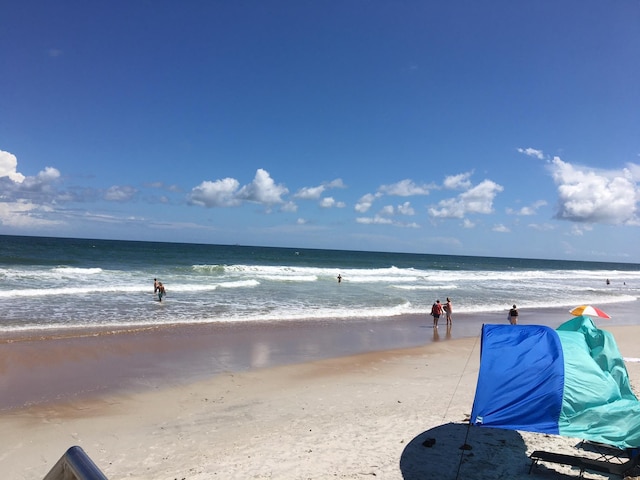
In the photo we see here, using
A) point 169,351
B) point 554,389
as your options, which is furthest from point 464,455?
point 169,351

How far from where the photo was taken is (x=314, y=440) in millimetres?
7574

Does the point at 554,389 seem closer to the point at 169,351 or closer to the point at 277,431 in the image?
the point at 277,431

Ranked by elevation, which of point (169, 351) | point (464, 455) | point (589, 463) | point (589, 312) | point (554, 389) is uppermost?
point (589, 312)

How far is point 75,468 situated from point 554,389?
5881 millimetres

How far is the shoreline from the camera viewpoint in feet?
35.1

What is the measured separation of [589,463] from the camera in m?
6.31

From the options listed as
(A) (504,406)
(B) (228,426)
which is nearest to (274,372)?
(B) (228,426)

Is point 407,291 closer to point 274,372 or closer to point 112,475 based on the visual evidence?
point 274,372

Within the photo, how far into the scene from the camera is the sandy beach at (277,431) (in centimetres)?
668

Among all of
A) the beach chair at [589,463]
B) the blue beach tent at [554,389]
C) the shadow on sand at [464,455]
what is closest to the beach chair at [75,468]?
the blue beach tent at [554,389]

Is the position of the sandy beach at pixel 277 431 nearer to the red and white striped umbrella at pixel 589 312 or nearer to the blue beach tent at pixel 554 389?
the blue beach tent at pixel 554 389

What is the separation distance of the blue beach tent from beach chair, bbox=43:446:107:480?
5.17m

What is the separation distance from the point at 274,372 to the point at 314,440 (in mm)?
4783

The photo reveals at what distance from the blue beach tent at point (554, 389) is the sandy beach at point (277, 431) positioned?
1.41 meters
